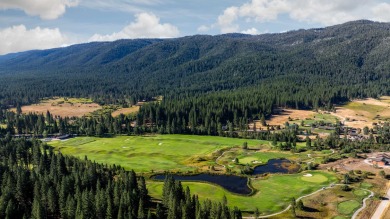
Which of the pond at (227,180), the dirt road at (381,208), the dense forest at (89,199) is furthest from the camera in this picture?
the pond at (227,180)

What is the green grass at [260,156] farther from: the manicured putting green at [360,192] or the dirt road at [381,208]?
the dirt road at [381,208]

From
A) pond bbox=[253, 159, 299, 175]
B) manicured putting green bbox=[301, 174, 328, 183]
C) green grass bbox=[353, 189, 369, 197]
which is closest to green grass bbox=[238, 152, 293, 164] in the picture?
pond bbox=[253, 159, 299, 175]

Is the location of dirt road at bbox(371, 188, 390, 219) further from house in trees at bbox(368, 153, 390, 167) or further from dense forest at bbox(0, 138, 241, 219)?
dense forest at bbox(0, 138, 241, 219)

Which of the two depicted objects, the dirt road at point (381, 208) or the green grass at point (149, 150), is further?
the green grass at point (149, 150)

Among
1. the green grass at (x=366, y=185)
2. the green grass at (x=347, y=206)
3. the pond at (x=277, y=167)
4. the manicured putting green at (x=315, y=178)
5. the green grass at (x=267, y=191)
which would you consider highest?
the pond at (x=277, y=167)

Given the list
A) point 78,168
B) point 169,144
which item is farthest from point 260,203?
point 169,144

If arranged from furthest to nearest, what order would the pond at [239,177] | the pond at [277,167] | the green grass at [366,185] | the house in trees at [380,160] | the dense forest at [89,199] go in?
1. the house in trees at [380,160]
2. the pond at [277,167]
3. the pond at [239,177]
4. the green grass at [366,185]
5. the dense forest at [89,199]

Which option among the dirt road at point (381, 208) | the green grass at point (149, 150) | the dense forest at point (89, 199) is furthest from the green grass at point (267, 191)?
the green grass at point (149, 150)

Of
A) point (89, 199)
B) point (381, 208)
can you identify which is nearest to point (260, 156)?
point (381, 208)
